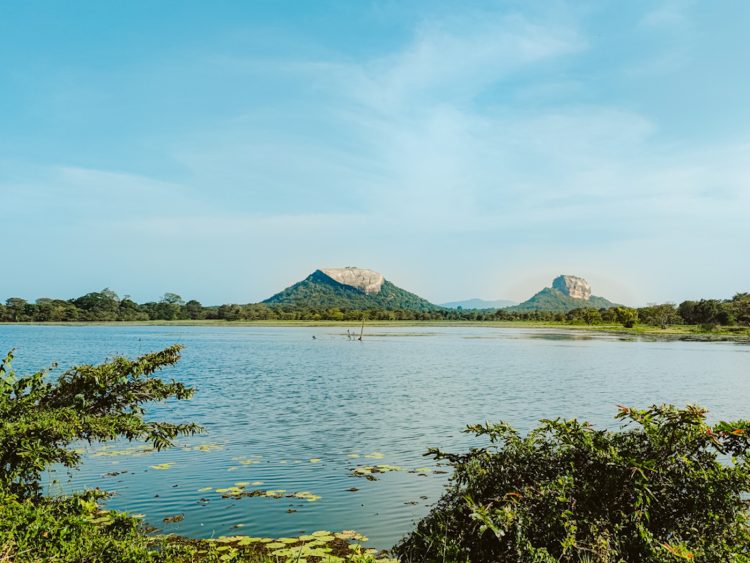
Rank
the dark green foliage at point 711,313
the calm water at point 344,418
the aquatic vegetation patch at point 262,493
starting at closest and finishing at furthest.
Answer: the calm water at point 344,418 → the aquatic vegetation patch at point 262,493 → the dark green foliage at point 711,313

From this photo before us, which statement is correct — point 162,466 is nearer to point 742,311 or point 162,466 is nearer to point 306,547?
point 306,547

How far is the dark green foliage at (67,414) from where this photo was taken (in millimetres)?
6980

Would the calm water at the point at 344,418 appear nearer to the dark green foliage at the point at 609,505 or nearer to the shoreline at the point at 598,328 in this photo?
the dark green foliage at the point at 609,505

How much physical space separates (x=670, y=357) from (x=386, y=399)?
41.4m

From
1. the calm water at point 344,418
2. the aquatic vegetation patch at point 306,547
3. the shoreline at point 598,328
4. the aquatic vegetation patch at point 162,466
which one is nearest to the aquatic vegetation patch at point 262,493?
the calm water at point 344,418

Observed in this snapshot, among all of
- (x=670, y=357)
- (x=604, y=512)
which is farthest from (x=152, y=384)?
(x=670, y=357)

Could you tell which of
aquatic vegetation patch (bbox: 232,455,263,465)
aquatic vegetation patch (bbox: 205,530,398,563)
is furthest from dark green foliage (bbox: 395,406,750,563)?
aquatic vegetation patch (bbox: 232,455,263,465)

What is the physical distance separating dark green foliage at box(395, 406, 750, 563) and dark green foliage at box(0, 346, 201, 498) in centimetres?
426

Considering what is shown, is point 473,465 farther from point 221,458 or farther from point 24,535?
point 221,458

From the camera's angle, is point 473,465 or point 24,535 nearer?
point 24,535

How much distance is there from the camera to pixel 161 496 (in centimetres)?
1209

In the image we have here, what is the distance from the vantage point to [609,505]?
5.58m

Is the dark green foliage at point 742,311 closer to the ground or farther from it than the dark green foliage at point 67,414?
farther from it

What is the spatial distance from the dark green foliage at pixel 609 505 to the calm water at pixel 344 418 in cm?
439
